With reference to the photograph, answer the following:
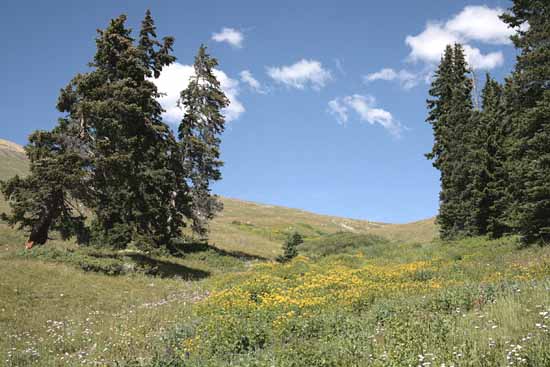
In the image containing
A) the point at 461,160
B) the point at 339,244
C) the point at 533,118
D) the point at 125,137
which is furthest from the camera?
the point at 339,244

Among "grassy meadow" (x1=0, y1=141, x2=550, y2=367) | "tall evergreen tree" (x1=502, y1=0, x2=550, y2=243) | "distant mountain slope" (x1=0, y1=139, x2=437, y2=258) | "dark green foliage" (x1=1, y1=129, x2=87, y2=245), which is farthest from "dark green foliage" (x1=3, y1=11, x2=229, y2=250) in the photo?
"tall evergreen tree" (x1=502, y1=0, x2=550, y2=243)

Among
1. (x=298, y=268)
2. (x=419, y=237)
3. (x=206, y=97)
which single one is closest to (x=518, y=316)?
(x=298, y=268)

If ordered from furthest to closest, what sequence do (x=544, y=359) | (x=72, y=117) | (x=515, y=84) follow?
(x=72, y=117) < (x=515, y=84) < (x=544, y=359)

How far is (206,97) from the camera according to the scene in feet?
123

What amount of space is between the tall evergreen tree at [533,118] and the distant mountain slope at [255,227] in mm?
25402

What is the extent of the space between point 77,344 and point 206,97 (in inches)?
1180

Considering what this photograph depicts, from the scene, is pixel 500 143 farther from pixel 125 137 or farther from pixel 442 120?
pixel 125 137

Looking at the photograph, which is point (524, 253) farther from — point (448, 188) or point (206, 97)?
point (206, 97)

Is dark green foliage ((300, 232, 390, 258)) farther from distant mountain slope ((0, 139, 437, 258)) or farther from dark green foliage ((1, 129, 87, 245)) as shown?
dark green foliage ((1, 129, 87, 245))

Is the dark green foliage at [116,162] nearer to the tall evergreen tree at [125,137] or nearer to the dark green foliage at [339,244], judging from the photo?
the tall evergreen tree at [125,137]

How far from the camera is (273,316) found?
10.1 meters

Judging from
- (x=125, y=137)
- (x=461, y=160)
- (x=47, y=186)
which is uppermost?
(x=461, y=160)

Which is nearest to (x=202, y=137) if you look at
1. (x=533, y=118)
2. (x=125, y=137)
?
(x=125, y=137)

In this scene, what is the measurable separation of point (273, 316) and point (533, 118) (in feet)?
56.1
